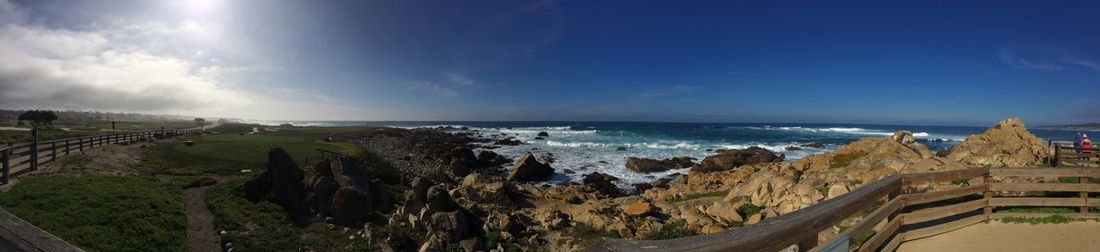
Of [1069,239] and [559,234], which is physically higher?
[1069,239]

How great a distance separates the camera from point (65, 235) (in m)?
10.5

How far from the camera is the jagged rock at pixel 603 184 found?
2238 cm

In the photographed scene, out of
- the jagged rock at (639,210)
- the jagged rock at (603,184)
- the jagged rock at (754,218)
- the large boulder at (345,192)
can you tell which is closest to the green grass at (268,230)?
the large boulder at (345,192)

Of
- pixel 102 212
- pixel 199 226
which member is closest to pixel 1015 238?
pixel 199 226

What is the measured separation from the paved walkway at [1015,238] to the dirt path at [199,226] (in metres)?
16.4

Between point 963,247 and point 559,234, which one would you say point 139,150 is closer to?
point 559,234

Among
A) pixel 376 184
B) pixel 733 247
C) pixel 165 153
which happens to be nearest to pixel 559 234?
pixel 376 184

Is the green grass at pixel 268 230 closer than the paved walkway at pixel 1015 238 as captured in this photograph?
No

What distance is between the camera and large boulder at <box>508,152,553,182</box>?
26906 mm

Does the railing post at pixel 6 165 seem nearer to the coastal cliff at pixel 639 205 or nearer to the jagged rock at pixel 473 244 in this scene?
the coastal cliff at pixel 639 205

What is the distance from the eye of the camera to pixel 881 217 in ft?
15.5

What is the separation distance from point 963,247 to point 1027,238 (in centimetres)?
139

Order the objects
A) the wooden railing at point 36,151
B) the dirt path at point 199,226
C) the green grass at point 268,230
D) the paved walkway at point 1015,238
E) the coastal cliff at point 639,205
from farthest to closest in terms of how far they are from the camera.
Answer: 1. the wooden railing at point 36,151
2. the green grass at point 268,230
3. the dirt path at point 199,226
4. the coastal cliff at point 639,205
5. the paved walkway at point 1015,238

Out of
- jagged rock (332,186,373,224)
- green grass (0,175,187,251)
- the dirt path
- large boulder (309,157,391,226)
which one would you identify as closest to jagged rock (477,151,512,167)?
large boulder (309,157,391,226)
